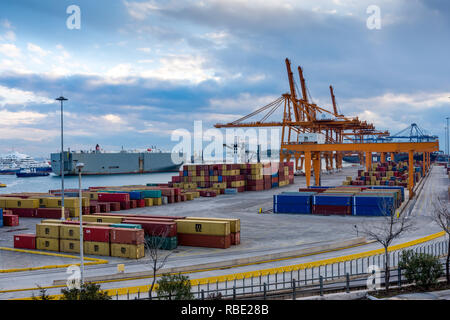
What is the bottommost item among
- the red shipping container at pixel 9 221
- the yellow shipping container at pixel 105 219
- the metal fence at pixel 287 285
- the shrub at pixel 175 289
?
the red shipping container at pixel 9 221

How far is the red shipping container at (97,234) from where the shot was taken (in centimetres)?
2545

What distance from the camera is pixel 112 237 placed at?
25.1m

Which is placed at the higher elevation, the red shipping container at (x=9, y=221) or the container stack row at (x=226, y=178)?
the container stack row at (x=226, y=178)

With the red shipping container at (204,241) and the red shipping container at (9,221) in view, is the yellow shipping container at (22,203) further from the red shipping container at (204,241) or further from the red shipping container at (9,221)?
the red shipping container at (204,241)

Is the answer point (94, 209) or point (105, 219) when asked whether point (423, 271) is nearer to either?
point (105, 219)

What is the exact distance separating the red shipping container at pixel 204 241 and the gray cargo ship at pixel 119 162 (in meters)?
118

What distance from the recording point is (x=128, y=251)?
24500 mm

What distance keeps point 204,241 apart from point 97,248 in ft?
24.0

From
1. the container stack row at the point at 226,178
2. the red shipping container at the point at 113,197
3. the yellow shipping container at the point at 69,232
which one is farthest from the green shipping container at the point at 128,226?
the container stack row at the point at 226,178

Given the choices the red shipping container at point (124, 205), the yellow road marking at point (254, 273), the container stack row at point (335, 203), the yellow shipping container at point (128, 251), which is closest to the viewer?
the yellow road marking at point (254, 273)
